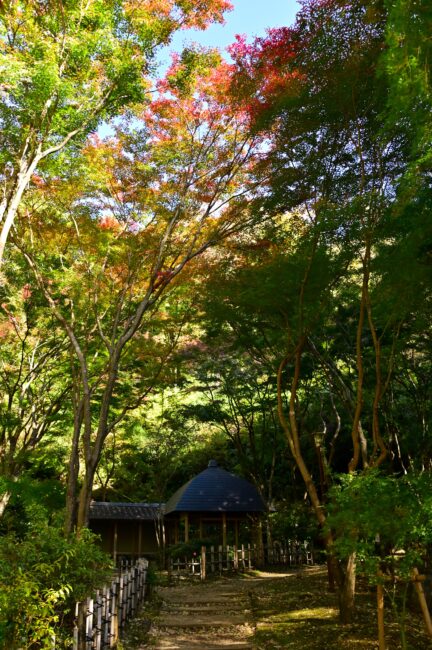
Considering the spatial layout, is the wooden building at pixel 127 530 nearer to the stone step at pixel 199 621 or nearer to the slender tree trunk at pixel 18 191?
the stone step at pixel 199 621

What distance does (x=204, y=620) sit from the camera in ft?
32.8

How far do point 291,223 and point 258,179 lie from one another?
1.06 metres

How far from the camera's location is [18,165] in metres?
8.37

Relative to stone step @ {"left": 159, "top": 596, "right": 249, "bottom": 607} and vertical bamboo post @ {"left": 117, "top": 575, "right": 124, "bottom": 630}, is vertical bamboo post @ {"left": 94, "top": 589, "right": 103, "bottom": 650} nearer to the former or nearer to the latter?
vertical bamboo post @ {"left": 117, "top": 575, "right": 124, "bottom": 630}

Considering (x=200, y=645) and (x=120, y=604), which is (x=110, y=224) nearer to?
(x=120, y=604)

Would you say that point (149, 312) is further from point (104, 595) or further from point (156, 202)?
point (104, 595)

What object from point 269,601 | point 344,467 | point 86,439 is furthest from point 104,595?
point 344,467

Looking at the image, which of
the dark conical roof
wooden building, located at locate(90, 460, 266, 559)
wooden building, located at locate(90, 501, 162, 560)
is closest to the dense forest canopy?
the dark conical roof

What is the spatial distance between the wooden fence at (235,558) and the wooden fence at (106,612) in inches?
265

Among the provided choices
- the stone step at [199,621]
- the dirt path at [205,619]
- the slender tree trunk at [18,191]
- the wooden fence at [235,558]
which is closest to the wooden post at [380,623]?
the dirt path at [205,619]

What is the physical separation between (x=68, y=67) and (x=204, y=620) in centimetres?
→ 946

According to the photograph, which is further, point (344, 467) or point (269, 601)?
point (344, 467)

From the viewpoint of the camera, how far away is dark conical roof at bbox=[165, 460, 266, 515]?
19.0 metres

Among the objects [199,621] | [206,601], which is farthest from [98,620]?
[206,601]
